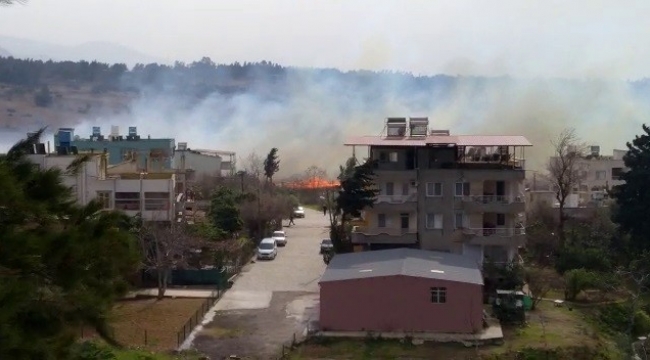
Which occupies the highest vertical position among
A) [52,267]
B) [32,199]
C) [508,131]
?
[508,131]

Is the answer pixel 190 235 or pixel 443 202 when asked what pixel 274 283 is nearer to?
pixel 190 235

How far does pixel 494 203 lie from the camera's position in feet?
A: 87.0

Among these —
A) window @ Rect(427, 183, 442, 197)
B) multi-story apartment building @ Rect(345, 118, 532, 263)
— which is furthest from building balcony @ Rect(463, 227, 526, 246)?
window @ Rect(427, 183, 442, 197)

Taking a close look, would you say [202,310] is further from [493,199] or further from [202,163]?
[202,163]

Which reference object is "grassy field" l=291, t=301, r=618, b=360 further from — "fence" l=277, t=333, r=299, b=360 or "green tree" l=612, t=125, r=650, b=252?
"green tree" l=612, t=125, r=650, b=252

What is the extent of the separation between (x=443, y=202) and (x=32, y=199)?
20522 millimetres

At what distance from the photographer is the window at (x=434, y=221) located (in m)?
27.2

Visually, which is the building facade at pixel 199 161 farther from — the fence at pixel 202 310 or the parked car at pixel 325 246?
the fence at pixel 202 310

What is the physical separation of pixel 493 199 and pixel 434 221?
202cm

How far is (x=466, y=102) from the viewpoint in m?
72.3

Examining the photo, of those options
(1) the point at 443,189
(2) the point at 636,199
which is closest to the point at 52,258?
(1) the point at 443,189

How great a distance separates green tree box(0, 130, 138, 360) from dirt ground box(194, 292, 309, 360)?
10.8m

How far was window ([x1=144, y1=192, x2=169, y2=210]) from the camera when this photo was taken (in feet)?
98.3

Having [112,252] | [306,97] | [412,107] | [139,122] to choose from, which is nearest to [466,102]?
[412,107]
